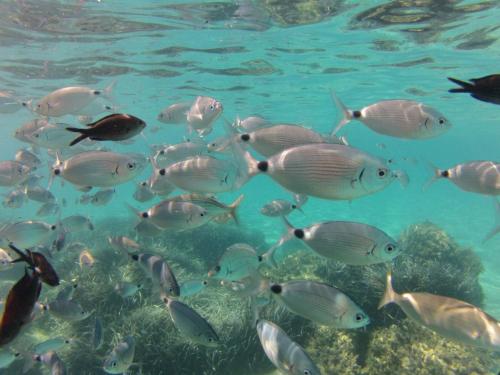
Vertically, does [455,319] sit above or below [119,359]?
above

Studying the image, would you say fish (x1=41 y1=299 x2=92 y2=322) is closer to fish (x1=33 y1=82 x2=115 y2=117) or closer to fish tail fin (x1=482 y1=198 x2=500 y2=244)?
fish (x1=33 y1=82 x2=115 y2=117)

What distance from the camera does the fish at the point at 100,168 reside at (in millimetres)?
3867

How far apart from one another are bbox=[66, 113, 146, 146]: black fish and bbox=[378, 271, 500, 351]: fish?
329 cm

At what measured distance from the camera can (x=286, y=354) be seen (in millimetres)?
3365

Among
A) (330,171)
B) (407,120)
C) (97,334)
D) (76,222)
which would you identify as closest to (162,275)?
(97,334)

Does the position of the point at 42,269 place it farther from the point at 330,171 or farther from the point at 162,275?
the point at 162,275

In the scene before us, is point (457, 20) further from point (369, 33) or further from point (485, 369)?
point (485, 369)

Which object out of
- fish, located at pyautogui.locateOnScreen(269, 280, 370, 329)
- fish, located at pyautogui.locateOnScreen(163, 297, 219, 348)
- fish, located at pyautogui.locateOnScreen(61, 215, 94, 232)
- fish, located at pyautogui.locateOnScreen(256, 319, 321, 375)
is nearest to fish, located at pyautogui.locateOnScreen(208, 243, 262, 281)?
fish, located at pyautogui.locateOnScreen(163, 297, 219, 348)

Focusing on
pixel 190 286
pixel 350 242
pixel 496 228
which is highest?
pixel 350 242

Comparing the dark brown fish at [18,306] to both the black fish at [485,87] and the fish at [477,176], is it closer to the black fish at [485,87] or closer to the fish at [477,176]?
the black fish at [485,87]

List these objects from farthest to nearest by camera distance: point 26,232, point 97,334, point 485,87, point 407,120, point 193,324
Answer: point 26,232, point 97,334, point 193,324, point 407,120, point 485,87

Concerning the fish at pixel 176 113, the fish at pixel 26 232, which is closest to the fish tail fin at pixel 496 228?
the fish at pixel 176 113

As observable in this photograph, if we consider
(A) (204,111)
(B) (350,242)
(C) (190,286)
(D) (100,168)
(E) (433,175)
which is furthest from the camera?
(C) (190,286)

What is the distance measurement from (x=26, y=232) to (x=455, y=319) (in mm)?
6073
